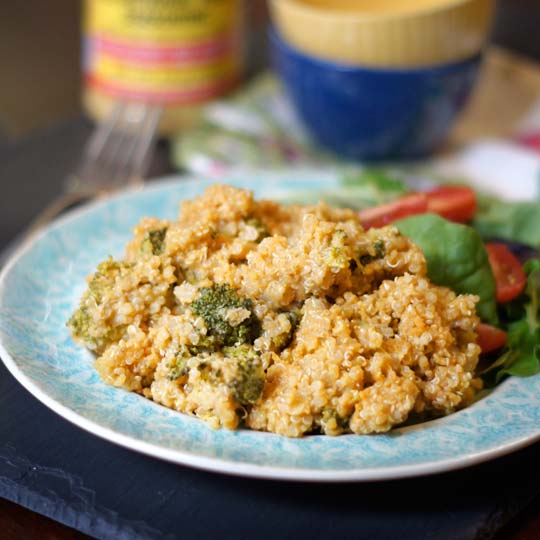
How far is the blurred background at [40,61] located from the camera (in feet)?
15.9

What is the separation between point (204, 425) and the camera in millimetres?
1439

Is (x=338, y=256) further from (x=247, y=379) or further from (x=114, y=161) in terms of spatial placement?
(x=114, y=161)

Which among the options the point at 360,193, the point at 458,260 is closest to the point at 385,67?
the point at 360,193

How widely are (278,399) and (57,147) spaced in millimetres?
2285

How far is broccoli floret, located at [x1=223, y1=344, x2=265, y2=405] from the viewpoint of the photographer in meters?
1.43

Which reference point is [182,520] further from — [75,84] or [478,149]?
[75,84]

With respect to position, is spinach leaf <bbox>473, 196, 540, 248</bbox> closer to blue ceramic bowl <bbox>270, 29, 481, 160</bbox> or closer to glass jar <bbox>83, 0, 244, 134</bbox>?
blue ceramic bowl <bbox>270, 29, 481, 160</bbox>

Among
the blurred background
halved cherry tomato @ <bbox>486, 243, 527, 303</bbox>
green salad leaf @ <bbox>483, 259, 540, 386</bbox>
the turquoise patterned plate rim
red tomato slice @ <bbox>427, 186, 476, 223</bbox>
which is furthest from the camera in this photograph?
the blurred background

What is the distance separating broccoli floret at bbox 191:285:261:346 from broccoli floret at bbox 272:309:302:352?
0.04 meters

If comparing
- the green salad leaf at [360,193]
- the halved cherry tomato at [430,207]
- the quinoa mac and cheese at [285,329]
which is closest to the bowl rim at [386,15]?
the green salad leaf at [360,193]

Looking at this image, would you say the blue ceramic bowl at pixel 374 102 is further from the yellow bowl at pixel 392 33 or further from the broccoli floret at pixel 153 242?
the broccoli floret at pixel 153 242

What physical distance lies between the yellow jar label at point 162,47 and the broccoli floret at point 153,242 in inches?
68.7

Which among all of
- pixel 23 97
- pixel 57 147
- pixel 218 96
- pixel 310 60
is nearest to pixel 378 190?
pixel 310 60

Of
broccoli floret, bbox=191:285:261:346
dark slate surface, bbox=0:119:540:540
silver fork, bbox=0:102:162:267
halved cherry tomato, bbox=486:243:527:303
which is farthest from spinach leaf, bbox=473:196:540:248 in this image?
silver fork, bbox=0:102:162:267
